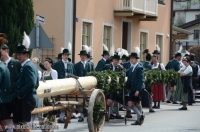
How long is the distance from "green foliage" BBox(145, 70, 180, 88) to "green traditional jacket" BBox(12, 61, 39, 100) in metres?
8.37

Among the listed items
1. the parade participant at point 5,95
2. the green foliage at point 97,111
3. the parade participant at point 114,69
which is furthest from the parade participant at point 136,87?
the parade participant at point 5,95

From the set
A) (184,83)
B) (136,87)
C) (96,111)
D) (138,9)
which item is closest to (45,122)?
(96,111)

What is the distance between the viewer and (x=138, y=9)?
29578 millimetres

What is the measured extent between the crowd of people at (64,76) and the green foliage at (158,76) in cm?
28

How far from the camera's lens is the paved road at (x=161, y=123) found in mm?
15258

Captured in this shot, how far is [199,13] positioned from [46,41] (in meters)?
70.3

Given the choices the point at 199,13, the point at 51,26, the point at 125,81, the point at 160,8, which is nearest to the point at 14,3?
the point at 51,26

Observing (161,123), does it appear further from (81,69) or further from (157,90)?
(157,90)

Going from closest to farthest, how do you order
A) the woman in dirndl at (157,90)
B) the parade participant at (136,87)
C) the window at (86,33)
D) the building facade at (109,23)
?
the parade participant at (136,87) < the woman in dirndl at (157,90) < the building facade at (109,23) < the window at (86,33)

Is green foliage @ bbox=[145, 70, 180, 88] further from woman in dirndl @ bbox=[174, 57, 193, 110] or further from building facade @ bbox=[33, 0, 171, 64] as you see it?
building facade @ bbox=[33, 0, 171, 64]

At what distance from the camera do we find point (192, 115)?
19656 millimetres

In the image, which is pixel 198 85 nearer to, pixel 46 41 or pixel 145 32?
pixel 145 32

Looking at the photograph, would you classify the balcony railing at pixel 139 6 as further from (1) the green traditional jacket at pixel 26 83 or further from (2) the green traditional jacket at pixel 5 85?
(2) the green traditional jacket at pixel 5 85

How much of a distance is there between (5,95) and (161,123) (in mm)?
7420
